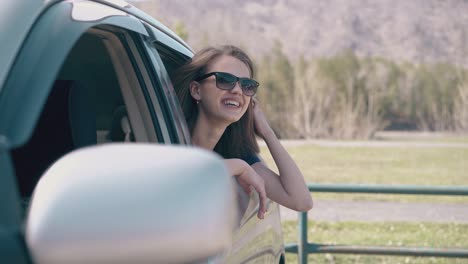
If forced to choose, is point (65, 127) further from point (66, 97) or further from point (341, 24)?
point (341, 24)

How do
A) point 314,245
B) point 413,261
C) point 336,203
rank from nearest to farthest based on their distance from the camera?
1. point 314,245
2. point 413,261
3. point 336,203

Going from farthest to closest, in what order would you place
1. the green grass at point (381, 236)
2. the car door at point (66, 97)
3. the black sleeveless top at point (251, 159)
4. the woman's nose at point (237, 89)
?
the green grass at point (381, 236) < the black sleeveless top at point (251, 159) < the woman's nose at point (237, 89) < the car door at point (66, 97)

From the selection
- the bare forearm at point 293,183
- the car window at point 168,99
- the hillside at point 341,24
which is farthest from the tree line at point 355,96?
the hillside at point 341,24

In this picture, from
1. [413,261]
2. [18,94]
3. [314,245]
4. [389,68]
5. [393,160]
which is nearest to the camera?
[18,94]

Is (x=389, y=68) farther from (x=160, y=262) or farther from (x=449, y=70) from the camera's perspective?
(x=160, y=262)

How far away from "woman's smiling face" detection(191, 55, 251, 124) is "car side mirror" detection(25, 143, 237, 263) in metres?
1.79

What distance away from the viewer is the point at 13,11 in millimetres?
1681

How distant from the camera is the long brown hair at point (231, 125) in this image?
10.7 feet

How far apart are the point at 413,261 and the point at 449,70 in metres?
30.0

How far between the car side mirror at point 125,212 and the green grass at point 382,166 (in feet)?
46.4

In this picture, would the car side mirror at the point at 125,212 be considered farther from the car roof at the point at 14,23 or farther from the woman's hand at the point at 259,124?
the woman's hand at the point at 259,124

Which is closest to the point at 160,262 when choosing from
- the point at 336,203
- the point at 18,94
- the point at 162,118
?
the point at 18,94

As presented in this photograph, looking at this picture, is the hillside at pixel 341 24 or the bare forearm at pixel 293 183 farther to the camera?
the hillside at pixel 341 24

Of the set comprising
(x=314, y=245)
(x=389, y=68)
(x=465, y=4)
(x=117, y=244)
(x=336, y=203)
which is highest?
(x=117, y=244)
